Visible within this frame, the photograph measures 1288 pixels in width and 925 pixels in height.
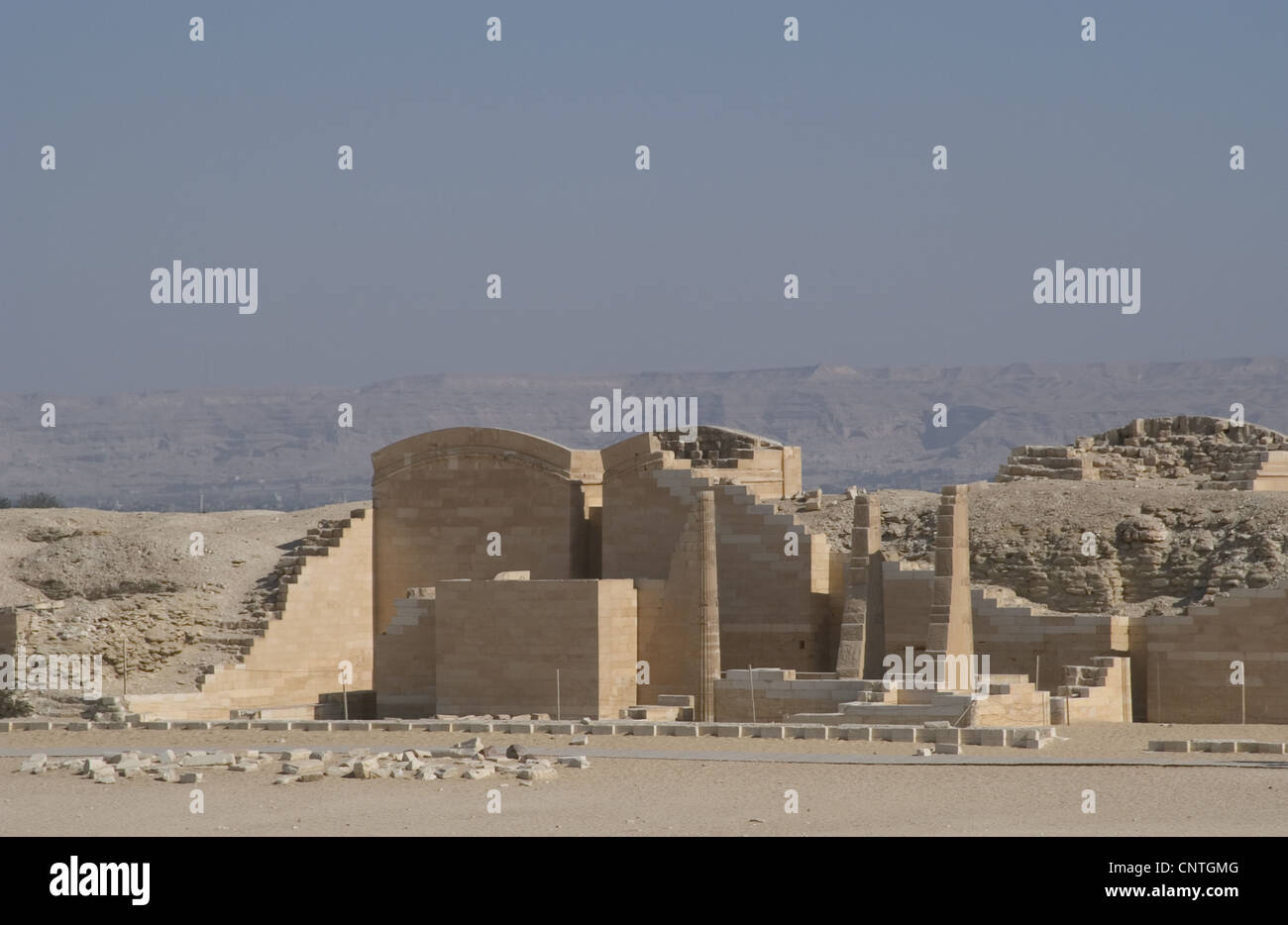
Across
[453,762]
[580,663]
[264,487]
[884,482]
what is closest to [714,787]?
[453,762]

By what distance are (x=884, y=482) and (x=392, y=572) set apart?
108728 mm

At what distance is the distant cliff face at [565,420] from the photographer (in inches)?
5871

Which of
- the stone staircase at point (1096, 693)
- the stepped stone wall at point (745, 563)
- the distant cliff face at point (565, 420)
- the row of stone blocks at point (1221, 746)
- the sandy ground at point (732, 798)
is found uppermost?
the distant cliff face at point (565, 420)

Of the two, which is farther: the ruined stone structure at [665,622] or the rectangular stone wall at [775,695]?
the ruined stone structure at [665,622]

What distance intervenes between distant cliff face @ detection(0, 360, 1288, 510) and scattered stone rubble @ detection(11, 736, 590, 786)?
367ft

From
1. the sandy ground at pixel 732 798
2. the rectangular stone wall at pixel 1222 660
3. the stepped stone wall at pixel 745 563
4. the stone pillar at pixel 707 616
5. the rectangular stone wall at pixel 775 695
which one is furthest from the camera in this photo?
the stepped stone wall at pixel 745 563

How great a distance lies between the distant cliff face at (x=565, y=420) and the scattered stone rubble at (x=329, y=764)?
111988 millimetres

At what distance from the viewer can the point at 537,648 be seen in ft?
111

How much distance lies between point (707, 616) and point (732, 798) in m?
9.38

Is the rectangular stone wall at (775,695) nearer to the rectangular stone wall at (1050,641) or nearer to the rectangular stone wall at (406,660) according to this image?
the rectangular stone wall at (1050,641)

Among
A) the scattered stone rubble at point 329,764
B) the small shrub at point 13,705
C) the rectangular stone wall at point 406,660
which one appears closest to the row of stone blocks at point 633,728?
the scattered stone rubble at point 329,764

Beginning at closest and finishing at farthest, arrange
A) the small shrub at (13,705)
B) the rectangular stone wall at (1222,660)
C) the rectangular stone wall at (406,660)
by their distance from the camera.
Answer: the rectangular stone wall at (1222,660) < the rectangular stone wall at (406,660) < the small shrub at (13,705)

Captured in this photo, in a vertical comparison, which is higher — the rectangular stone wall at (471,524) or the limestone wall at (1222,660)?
the rectangular stone wall at (471,524)
